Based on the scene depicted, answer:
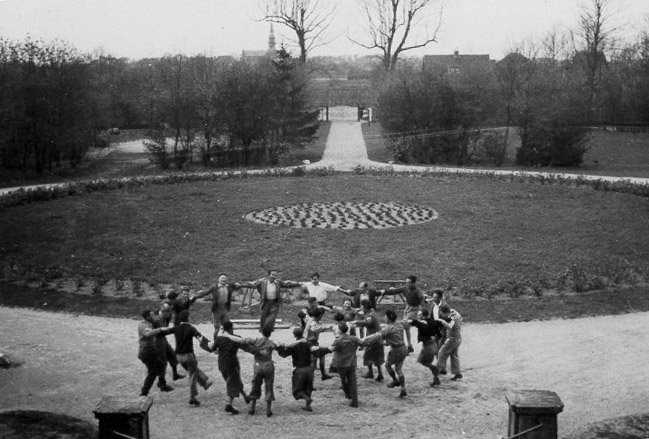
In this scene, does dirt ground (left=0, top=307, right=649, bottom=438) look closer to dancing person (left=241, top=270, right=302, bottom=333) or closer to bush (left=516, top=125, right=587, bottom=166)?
dancing person (left=241, top=270, right=302, bottom=333)

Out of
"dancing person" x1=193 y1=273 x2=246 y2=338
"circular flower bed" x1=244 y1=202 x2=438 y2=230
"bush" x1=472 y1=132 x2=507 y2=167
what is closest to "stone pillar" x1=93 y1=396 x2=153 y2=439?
"dancing person" x1=193 y1=273 x2=246 y2=338

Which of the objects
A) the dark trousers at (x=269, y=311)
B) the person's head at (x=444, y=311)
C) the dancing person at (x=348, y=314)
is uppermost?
the person's head at (x=444, y=311)

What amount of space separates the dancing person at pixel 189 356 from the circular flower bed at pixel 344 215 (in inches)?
508

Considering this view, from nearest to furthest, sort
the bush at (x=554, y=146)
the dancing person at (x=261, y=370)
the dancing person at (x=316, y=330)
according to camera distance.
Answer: the dancing person at (x=261, y=370), the dancing person at (x=316, y=330), the bush at (x=554, y=146)

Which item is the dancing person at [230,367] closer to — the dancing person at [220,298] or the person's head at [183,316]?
the person's head at [183,316]

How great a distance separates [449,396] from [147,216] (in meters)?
17.8

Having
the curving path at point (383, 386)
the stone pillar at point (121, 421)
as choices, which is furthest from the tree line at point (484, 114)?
the stone pillar at point (121, 421)

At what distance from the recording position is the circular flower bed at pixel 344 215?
2495 cm

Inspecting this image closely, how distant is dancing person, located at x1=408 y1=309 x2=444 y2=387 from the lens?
40.2ft

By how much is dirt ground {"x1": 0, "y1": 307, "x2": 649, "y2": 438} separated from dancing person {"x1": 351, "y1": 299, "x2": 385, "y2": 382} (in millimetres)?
300

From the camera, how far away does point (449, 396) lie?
38.4 feet

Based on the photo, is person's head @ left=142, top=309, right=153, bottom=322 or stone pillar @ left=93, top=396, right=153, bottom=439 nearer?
stone pillar @ left=93, top=396, right=153, bottom=439

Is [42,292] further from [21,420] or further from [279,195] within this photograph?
[279,195]

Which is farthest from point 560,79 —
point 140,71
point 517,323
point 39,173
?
point 140,71
